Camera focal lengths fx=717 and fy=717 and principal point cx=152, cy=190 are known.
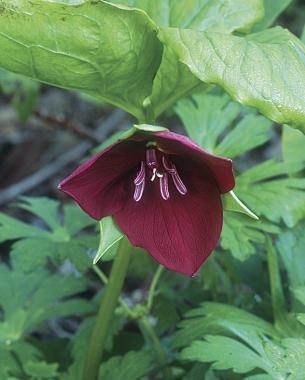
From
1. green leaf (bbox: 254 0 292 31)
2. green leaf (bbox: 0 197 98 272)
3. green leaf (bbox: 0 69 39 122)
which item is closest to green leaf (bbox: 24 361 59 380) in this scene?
green leaf (bbox: 0 197 98 272)

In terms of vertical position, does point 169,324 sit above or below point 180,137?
below

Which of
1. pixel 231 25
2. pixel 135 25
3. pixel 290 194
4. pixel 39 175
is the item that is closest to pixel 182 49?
pixel 135 25

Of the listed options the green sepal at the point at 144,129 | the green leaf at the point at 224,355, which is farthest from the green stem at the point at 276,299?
the green sepal at the point at 144,129

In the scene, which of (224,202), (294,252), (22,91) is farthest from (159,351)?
(22,91)

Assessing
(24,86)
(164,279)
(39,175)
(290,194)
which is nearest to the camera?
(290,194)

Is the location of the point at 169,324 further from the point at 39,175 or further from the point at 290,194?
the point at 39,175

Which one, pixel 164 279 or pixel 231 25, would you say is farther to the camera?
pixel 164 279

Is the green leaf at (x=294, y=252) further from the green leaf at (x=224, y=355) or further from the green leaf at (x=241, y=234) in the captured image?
the green leaf at (x=224, y=355)
